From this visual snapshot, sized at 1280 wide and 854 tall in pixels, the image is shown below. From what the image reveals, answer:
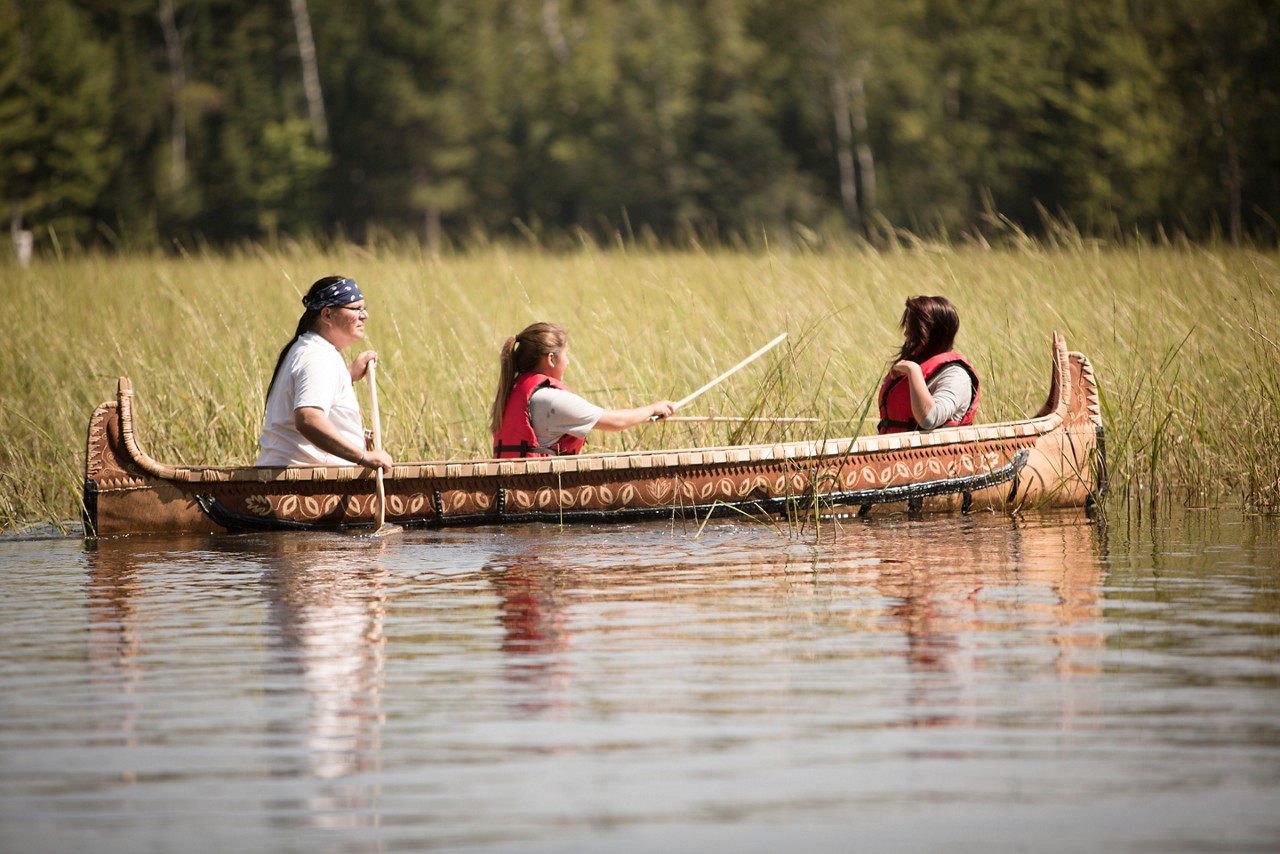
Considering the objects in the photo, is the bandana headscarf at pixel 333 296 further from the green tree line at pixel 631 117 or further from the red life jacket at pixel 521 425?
the green tree line at pixel 631 117

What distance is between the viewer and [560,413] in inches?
Answer: 350

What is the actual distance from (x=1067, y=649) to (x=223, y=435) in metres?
6.18

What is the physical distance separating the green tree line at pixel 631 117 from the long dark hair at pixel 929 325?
29.7 meters

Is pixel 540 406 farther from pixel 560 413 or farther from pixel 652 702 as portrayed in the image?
pixel 652 702

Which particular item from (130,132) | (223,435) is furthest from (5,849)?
(130,132)

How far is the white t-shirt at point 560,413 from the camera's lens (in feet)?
29.1

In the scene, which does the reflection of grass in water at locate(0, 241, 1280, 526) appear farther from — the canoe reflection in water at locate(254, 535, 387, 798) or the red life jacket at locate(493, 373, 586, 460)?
the canoe reflection in water at locate(254, 535, 387, 798)

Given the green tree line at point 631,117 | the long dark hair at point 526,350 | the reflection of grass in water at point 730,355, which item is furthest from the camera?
the green tree line at point 631,117

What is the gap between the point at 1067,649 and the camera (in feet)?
17.6

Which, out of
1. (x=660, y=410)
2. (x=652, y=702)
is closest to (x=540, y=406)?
(x=660, y=410)

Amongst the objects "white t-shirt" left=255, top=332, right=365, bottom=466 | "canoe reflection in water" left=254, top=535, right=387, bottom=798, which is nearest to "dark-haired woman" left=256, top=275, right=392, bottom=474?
"white t-shirt" left=255, top=332, right=365, bottom=466

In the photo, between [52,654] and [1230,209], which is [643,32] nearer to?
[1230,209]

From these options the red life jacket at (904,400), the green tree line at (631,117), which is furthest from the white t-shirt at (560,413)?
the green tree line at (631,117)

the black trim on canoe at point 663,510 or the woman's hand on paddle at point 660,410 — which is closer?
the black trim on canoe at point 663,510
